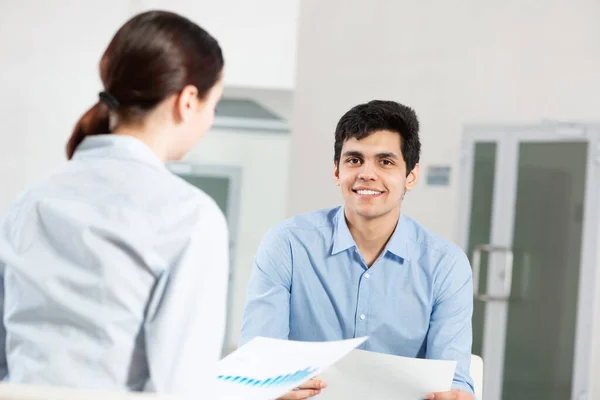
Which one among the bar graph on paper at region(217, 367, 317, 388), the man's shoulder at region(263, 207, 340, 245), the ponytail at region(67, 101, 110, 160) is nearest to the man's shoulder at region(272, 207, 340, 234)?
the man's shoulder at region(263, 207, 340, 245)

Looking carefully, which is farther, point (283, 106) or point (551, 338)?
point (283, 106)

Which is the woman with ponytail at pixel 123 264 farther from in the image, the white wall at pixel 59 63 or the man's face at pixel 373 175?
the white wall at pixel 59 63

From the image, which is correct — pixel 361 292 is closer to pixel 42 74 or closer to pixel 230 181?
pixel 42 74

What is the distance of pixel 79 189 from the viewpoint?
1030 millimetres

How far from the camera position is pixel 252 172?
1148 centimetres

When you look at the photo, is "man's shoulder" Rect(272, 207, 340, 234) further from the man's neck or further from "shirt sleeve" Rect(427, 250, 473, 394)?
"shirt sleeve" Rect(427, 250, 473, 394)

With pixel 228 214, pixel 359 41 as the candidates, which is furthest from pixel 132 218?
pixel 228 214

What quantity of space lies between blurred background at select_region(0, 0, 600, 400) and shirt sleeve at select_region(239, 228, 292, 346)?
9.87 feet

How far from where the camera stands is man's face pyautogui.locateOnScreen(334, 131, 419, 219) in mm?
2123

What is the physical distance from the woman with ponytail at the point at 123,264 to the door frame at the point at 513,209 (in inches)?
154

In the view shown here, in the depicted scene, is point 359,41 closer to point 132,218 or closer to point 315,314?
point 315,314

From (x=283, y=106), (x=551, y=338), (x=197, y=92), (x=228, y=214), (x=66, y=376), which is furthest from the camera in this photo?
(x=228, y=214)

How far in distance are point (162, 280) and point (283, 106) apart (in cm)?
790

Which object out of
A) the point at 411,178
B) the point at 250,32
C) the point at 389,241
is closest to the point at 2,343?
the point at 389,241
